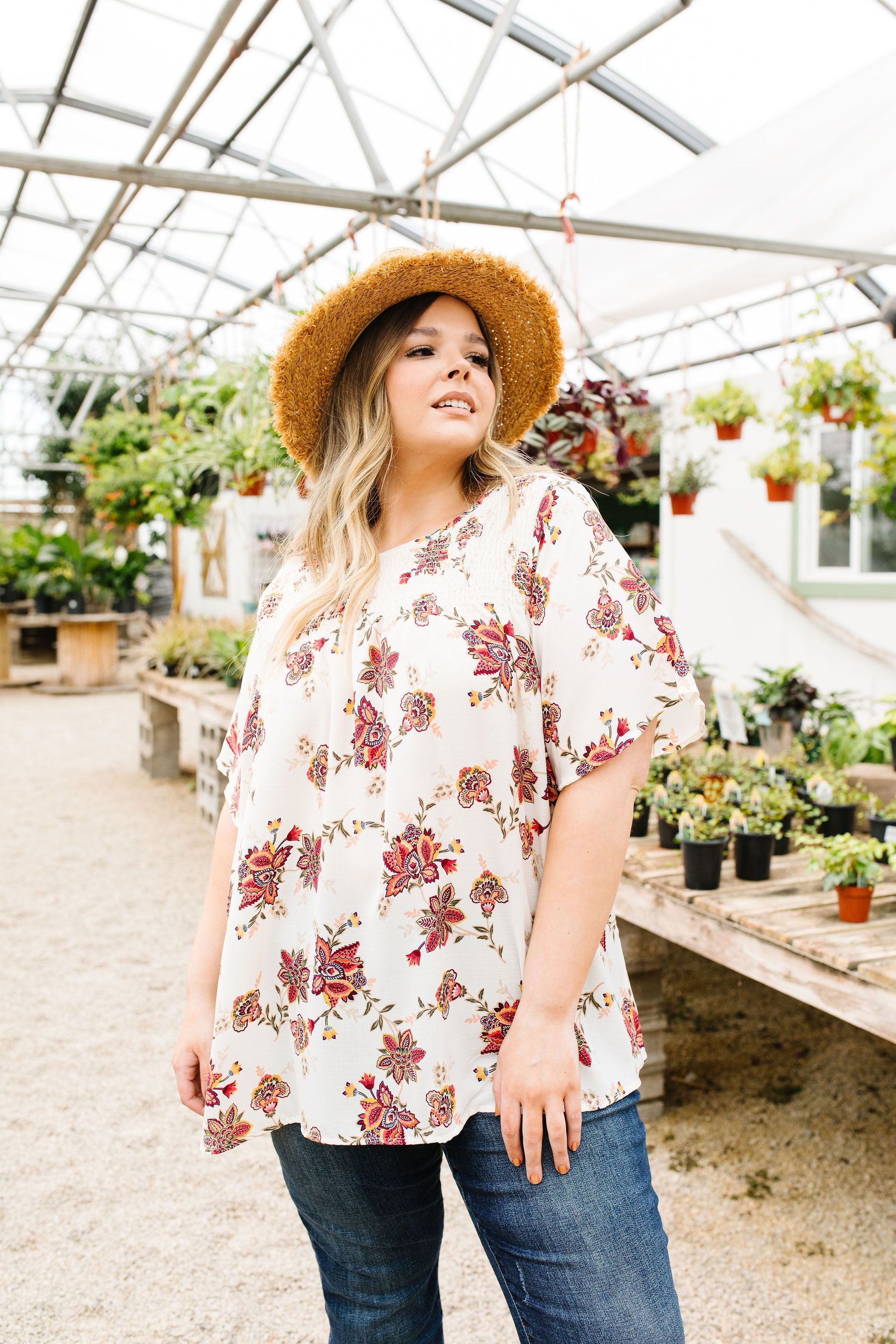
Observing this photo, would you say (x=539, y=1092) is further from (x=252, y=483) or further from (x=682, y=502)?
(x=682, y=502)

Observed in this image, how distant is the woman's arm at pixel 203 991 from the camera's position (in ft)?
4.11

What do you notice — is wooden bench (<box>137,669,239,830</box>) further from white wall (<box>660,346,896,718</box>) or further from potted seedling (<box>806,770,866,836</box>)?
white wall (<box>660,346,896,718</box>)

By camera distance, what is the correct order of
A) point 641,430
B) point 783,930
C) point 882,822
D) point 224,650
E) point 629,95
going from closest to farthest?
point 783,930
point 882,822
point 629,95
point 641,430
point 224,650

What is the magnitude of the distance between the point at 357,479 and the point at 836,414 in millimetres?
3518

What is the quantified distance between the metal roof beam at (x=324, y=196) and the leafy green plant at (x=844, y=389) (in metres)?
0.73

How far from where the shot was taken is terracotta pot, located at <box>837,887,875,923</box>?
6.51 feet

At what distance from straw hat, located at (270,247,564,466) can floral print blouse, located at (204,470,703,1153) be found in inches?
12.5

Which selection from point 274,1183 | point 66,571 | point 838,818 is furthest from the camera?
point 66,571

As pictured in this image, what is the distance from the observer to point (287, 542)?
4.58ft

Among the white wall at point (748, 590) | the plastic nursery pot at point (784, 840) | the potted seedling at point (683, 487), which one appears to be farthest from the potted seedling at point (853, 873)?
the white wall at point (748, 590)

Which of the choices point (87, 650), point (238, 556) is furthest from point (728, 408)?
point (87, 650)

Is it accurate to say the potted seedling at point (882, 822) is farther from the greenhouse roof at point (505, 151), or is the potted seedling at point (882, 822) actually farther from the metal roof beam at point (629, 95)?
the metal roof beam at point (629, 95)

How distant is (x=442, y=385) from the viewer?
1209mm

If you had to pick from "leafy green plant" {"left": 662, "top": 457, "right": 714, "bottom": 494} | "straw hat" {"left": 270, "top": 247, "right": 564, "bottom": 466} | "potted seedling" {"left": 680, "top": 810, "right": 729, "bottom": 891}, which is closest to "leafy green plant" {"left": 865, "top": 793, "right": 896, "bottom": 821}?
"potted seedling" {"left": 680, "top": 810, "right": 729, "bottom": 891}
